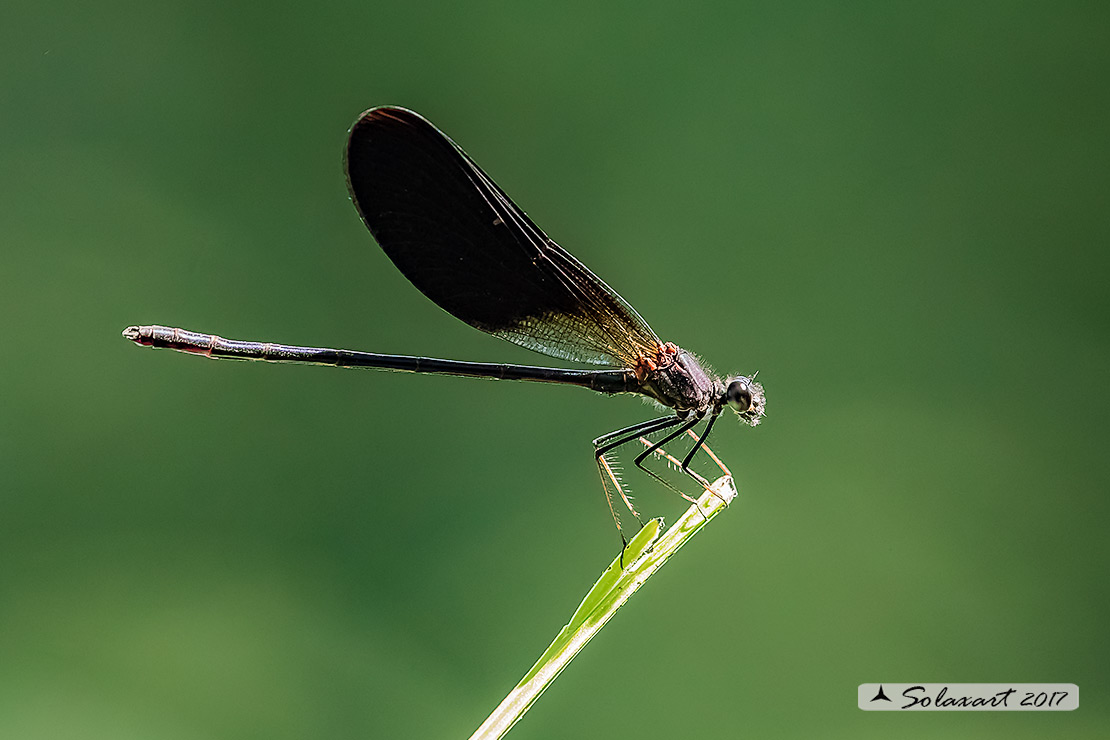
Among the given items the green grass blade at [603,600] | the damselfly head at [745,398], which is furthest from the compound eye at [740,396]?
the green grass blade at [603,600]

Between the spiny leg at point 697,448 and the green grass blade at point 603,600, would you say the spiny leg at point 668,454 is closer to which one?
the spiny leg at point 697,448

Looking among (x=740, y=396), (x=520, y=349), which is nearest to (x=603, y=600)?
(x=740, y=396)

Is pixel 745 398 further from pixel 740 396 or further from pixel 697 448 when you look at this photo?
pixel 697 448

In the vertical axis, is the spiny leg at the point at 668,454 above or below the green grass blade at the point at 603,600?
above

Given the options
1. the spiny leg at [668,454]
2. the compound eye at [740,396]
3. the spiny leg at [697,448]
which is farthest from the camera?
the compound eye at [740,396]

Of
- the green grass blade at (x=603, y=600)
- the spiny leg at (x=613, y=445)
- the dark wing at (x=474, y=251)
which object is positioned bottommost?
the green grass blade at (x=603, y=600)

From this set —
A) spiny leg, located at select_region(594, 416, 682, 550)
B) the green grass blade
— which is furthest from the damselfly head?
the green grass blade

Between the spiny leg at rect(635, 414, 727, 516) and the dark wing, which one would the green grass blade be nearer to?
the spiny leg at rect(635, 414, 727, 516)
